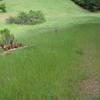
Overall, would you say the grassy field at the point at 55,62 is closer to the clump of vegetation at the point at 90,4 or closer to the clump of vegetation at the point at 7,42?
the clump of vegetation at the point at 7,42

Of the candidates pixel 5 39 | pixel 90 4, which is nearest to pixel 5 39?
pixel 5 39

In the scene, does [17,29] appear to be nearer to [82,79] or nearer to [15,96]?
[82,79]

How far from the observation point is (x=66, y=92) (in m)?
9.93

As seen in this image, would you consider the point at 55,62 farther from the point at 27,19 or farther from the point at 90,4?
the point at 90,4

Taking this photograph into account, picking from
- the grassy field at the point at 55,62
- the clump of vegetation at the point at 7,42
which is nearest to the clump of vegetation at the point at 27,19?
the grassy field at the point at 55,62

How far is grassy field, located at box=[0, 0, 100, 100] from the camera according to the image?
10.1 metres

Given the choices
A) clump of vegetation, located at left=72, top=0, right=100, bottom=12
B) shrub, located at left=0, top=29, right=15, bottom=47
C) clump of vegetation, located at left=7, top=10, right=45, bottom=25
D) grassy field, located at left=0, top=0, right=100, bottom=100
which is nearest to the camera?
grassy field, located at left=0, top=0, right=100, bottom=100

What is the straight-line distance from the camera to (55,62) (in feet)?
42.6

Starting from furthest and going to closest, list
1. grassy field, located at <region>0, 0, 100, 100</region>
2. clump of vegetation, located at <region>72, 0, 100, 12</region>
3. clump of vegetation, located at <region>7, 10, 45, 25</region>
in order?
clump of vegetation, located at <region>72, 0, 100, 12</region>, clump of vegetation, located at <region>7, 10, 45, 25</region>, grassy field, located at <region>0, 0, 100, 100</region>

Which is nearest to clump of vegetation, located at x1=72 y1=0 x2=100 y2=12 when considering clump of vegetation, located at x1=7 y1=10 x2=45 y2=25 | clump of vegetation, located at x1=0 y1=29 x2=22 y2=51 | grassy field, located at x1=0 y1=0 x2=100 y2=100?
grassy field, located at x1=0 y1=0 x2=100 y2=100

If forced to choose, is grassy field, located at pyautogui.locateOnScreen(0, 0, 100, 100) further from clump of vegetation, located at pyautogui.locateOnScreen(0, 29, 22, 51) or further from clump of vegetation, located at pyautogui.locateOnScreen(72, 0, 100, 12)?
clump of vegetation, located at pyautogui.locateOnScreen(72, 0, 100, 12)

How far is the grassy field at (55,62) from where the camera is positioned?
10078 millimetres

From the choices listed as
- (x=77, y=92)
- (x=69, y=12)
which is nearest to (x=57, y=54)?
(x=77, y=92)

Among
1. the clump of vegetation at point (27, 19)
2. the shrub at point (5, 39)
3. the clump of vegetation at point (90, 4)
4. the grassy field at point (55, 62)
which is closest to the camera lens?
the grassy field at point (55, 62)
